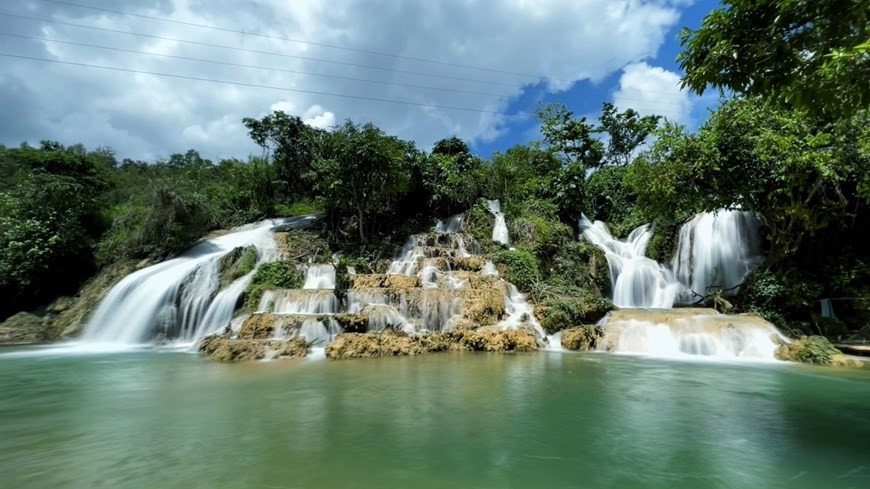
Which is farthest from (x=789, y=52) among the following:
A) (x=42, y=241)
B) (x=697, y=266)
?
(x=42, y=241)

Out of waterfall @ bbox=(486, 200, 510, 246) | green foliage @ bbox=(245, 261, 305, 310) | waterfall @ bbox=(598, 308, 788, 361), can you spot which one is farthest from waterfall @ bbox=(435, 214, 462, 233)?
waterfall @ bbox=(598, 308, 788, 361)

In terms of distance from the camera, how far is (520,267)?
1553 cm

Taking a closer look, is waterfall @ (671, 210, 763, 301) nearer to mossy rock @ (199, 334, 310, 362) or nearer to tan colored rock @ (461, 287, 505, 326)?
tan colored rock @ (461, 287, 505, 326)

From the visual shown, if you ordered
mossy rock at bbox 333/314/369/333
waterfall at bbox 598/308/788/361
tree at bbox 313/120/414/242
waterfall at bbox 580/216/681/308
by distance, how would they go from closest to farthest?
waterfall at bbox 598/308/788/361 → mossy rock at bbox 333/314/369/333 → waterfall at bbox 580/216/681/308 → tree at bbox 313/120/414/242

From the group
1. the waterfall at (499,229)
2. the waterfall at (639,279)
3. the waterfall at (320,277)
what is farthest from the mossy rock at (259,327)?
the waterfall at (639,279)

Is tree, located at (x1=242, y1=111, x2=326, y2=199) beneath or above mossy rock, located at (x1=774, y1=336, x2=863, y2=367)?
above

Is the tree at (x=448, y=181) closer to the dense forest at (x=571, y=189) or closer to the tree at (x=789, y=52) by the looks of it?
the dense forest at (x=571, y=189)

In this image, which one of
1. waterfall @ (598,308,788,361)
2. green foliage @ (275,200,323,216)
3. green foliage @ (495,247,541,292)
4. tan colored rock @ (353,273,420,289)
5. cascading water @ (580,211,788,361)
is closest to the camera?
waterfall @ (598,308,788,361)

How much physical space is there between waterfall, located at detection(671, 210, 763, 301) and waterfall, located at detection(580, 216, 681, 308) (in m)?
0.56

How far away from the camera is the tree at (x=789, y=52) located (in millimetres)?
3104

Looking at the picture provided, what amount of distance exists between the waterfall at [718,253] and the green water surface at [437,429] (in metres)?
8.05

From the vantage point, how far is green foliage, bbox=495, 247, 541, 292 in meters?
14.9

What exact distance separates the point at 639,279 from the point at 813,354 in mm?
7377

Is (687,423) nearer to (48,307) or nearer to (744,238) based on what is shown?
(744,238)
